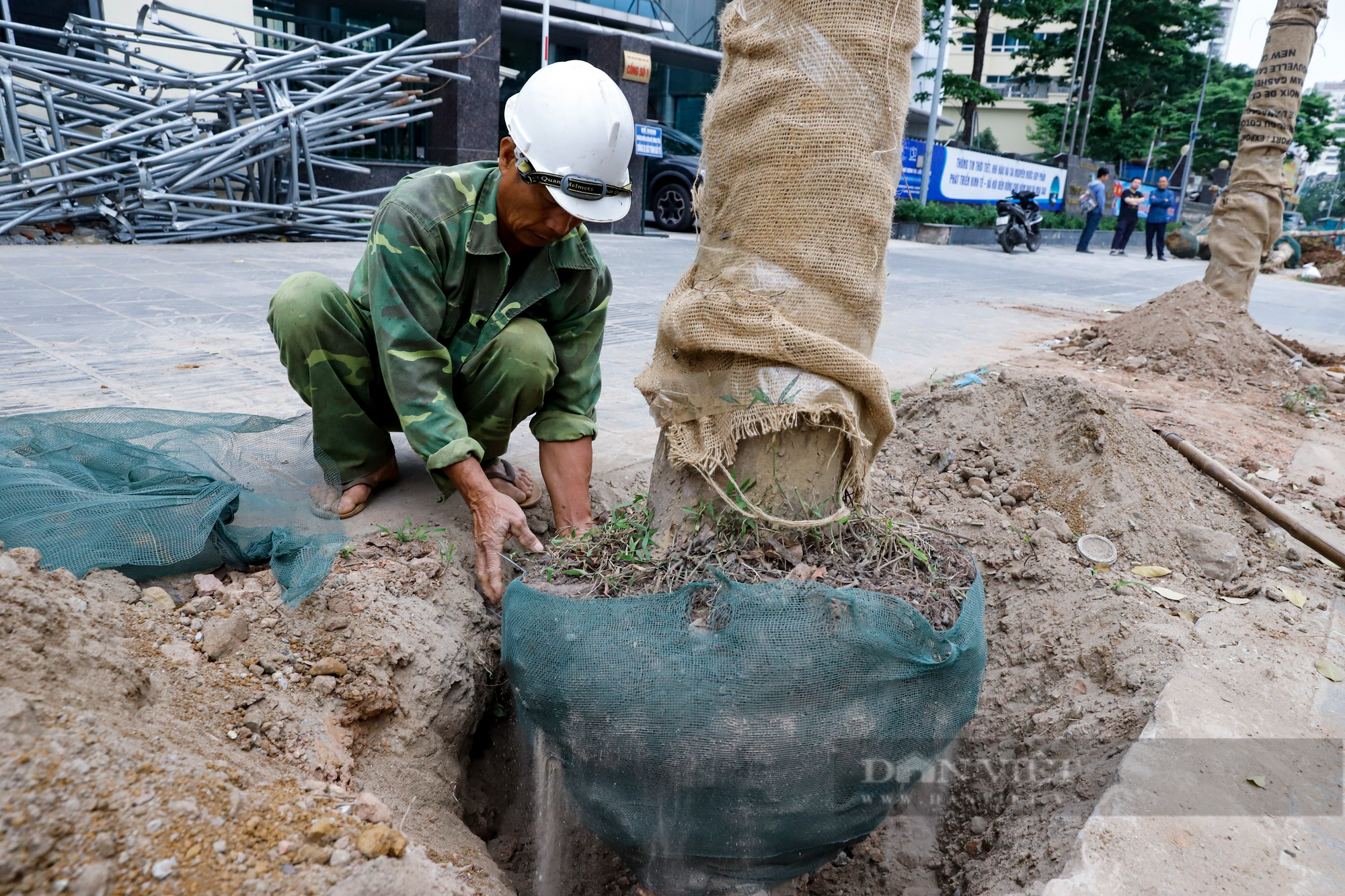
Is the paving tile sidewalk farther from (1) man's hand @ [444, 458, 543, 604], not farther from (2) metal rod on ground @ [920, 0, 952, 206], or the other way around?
(2) metal rod on ground @ [920, 0, 952, 206]

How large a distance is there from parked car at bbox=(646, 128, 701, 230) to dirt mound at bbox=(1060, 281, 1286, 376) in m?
7.39

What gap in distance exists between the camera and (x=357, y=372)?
2297 millimetres

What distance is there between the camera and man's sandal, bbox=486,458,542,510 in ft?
8.26

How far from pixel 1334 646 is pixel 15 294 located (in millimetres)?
5881

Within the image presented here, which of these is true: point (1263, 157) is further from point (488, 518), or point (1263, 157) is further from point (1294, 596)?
point (488, 518)

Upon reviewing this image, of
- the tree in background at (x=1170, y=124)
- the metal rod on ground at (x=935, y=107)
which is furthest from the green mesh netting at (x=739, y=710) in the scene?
the tree in background at (x=1170, y=124)

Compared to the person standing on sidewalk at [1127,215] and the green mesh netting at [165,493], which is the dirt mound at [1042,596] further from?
the person standing on sidewalk at [1127,215]

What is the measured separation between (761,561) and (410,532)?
39.1 inches

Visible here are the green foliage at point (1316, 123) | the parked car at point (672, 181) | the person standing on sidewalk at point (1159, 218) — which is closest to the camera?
the parked car at point (672, 181)

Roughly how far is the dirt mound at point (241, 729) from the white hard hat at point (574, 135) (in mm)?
938

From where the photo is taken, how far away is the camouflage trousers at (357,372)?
221 cm

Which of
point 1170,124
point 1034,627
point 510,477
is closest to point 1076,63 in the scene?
point 1170,124

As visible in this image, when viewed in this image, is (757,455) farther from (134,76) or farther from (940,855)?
(134,76)

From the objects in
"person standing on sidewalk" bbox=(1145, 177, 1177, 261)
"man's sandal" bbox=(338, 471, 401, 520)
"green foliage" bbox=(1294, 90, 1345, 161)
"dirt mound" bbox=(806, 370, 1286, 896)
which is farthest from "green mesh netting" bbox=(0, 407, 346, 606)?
"green foliage" bbox=(1294, 90, 1345, 161)
